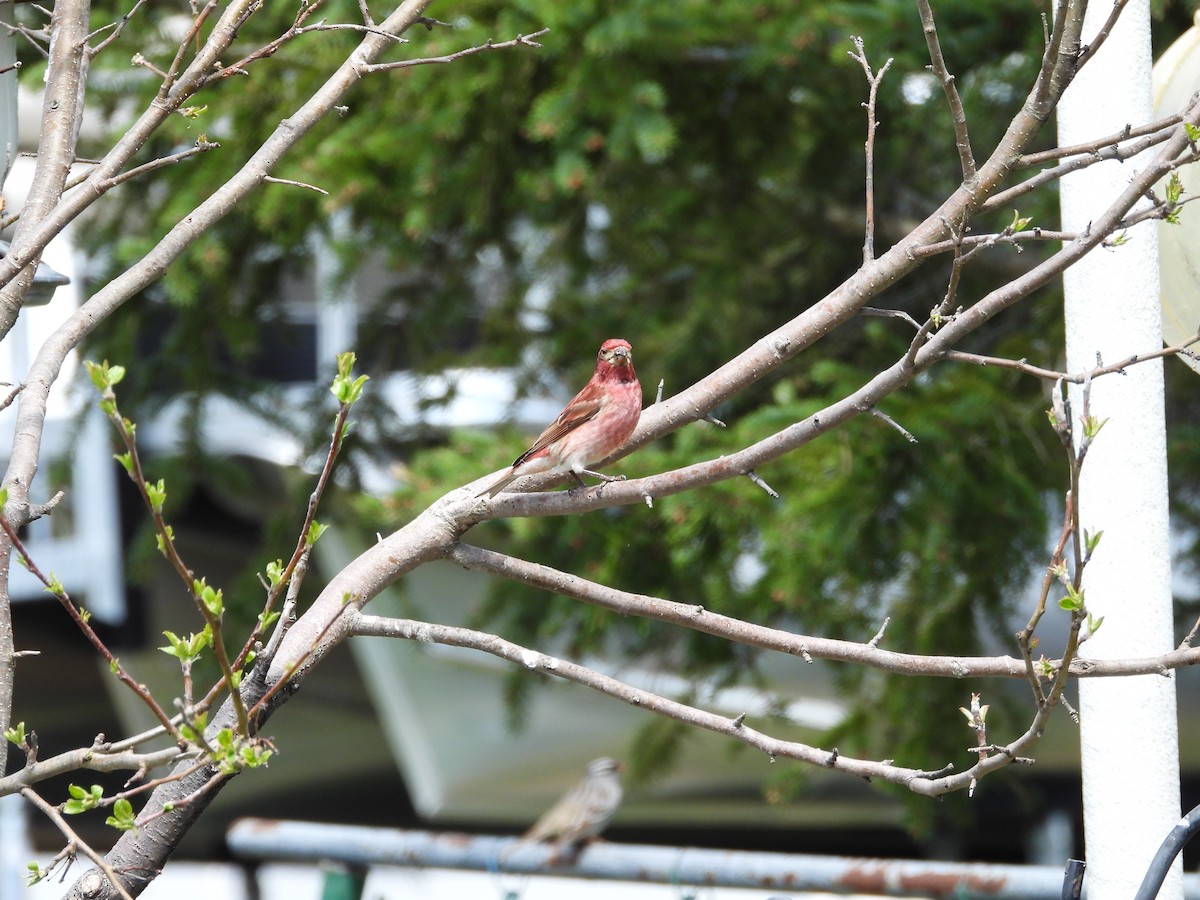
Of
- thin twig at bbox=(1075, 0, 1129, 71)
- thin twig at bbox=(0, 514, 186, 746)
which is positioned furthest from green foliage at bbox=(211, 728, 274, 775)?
thin twig at bbox=(1075, 0, 1129, 71)

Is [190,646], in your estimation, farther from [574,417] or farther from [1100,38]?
[574,417]

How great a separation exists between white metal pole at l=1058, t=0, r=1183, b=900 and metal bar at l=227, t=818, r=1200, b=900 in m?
0.52

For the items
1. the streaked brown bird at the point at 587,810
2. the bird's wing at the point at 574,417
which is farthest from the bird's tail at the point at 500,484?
the streaked brown bird at the point at 587,810

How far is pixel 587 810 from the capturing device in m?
4.36

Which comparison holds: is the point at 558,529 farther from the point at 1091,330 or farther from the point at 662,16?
the point at 1091,330

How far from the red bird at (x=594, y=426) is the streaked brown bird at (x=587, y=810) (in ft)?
5.98

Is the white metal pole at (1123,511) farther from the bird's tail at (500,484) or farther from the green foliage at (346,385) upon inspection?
the green foliage at (346,385)

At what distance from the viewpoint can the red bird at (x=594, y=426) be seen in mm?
2463

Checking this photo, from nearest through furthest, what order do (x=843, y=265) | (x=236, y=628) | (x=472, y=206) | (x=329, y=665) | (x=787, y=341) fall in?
(x=787, y=341)
(x=472, y=206)
(x=236, y=628)
(x=843, y=265)
(x=329, y=665)

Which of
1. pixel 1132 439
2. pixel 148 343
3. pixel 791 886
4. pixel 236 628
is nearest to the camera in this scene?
pixel 1132 439

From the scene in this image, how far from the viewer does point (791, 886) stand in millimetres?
2639

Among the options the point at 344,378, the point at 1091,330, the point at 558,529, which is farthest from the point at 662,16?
the point at 344,378

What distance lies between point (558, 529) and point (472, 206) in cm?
117

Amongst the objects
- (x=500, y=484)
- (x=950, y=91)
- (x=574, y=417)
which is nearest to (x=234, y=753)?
(x=500, y=484)
